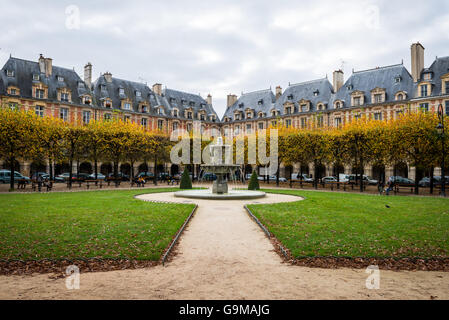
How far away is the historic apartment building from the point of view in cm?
4197

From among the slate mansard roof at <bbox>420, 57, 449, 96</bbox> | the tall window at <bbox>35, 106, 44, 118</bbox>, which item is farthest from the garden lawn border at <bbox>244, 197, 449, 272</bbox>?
the tall window at <bbox>35, 106, 44, 118</bbox>

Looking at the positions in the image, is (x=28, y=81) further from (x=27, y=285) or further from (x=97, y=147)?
(x=27, y=285)

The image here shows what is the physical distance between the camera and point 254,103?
61.2m

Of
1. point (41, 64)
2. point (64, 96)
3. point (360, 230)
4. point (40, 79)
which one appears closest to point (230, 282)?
point (360, 230)

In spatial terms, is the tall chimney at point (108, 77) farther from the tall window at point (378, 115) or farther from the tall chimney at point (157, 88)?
the tall window at point (378, 115)

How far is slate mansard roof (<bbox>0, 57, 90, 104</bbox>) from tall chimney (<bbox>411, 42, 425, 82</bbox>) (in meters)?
48.7

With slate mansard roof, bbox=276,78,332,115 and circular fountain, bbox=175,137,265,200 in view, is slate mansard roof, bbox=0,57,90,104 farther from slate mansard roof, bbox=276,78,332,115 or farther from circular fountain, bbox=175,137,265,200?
circular fountain, bbox=175,137,265,200

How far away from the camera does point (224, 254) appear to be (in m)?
8.07

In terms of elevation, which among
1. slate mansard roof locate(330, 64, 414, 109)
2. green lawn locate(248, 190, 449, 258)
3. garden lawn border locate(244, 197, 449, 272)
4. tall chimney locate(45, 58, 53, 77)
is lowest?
garden lawn border locate(244, 197, 449, 272)

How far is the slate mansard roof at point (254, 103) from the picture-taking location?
5900 centimetres

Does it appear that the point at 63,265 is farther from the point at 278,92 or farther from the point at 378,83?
the point at 278,92

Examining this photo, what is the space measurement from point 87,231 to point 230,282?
18.3 ft

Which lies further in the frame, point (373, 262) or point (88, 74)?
point (88, 74)

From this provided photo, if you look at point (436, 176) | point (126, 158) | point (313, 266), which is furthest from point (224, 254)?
point (436, 176)
